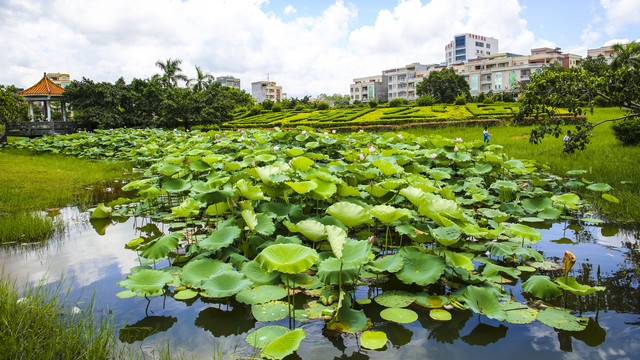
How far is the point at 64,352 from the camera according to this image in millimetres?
1638

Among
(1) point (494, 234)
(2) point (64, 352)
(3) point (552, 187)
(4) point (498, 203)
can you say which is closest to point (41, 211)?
(2) point (64, 352)

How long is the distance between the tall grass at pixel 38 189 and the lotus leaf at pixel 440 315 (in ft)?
12.1

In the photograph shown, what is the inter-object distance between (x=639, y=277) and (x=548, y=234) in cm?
115

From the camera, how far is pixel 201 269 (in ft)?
7.66

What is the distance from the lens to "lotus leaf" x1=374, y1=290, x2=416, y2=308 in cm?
218

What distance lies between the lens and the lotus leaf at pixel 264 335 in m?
1.77

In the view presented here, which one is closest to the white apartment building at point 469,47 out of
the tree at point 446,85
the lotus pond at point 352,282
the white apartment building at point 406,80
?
the white apartment building at point 406,80

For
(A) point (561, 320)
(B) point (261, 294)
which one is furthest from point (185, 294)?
(A) point (561, 320)

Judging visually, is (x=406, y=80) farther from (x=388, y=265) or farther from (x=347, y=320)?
(x=347, y=320)

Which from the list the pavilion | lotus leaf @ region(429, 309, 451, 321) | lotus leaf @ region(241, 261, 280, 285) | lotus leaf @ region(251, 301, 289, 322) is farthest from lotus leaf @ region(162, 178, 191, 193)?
the pavilion

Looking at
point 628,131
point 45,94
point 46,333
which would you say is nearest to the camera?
point 46,333

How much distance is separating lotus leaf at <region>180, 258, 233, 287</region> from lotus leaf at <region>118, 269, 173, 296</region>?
0.36 feet

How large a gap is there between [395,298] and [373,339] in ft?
1.53

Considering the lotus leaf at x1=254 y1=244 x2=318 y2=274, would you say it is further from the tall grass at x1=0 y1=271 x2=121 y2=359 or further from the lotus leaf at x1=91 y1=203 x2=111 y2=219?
the lotus leaf at x1=91 y1=203 x2=111 y2=219
